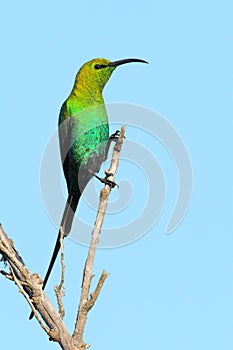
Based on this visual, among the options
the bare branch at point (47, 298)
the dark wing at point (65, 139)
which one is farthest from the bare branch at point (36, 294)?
the dark wing at point (65, 139)

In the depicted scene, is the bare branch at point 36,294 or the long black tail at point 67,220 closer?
the bare branch at point 36,294

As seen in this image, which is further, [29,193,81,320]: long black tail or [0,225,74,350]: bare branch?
[29,193,81,320]: long black tail


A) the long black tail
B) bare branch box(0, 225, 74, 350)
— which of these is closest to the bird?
the long black tail

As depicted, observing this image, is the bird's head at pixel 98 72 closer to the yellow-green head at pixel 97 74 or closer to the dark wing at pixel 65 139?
the yellow-green head at pixel 97 74

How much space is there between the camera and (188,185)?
6.40 meters

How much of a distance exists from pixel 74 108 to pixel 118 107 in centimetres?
50

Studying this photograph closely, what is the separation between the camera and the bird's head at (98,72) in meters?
7.04

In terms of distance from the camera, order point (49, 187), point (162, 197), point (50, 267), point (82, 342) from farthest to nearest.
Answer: point (49, 187), point (162, 197), point (50, 267), point (82, 342)

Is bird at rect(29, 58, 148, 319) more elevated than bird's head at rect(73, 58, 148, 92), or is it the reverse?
bird's head at rect(73, 58, 148, 92)

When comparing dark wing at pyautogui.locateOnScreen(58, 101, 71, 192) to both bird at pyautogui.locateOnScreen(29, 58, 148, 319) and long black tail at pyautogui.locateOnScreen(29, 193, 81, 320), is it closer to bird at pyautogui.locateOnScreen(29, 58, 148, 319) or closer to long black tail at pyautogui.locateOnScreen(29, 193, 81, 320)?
bird at pyautogui.locateOnScreen(29, 58, 148, 319)

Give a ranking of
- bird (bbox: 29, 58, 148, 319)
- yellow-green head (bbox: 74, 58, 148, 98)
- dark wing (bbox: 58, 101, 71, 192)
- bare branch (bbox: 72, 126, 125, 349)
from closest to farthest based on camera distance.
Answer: bare branch (bbox: 72, 126, 125, 349) → bird (bbox: 29, 58, 148, 319) → dark wing (bbox: 58, 101, 71, 192) → yellow-green head (bbox: 74, 58, 148, 98)

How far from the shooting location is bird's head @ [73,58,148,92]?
7.04 metres

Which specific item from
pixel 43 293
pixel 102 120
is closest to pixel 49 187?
pixel 102 120

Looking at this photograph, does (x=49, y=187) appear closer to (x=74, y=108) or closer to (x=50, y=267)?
(x=74, y=108)
